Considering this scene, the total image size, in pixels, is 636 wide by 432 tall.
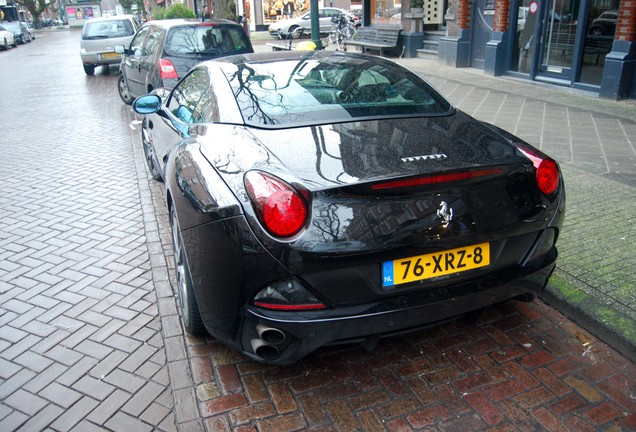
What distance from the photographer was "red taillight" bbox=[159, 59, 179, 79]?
845 cm

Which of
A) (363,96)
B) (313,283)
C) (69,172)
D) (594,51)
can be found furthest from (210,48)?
(313,283)

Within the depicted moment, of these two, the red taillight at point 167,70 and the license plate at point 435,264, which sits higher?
the red taillight at point 167,70

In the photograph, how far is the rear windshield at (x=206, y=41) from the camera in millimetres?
8844

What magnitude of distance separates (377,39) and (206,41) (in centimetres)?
944

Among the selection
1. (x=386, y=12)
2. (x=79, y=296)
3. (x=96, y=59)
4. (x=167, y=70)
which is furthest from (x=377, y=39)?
(x=79, y=296)

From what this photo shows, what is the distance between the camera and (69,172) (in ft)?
22.4

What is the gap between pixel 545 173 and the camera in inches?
113

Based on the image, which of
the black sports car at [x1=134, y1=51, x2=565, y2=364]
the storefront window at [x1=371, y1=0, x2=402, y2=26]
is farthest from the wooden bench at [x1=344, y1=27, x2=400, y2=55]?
the black sports car at [x1=134, y1=51, x2=565, y2=364]

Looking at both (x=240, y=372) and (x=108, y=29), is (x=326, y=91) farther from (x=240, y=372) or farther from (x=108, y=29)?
(x=108, y=29)

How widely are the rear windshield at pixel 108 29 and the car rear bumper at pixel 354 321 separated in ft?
52.8

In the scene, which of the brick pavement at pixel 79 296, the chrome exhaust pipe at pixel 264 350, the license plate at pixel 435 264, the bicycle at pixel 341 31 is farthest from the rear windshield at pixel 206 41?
the bicycle at pixel 341 31

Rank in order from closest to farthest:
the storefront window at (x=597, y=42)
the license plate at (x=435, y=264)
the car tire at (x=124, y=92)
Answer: the license plate at (x=435, y=264), the storefront window at (x=597, y=42), the car tire at (x=124, y=92)

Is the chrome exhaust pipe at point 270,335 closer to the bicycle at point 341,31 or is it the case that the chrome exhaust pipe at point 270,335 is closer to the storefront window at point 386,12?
the storefront window at point 386,12

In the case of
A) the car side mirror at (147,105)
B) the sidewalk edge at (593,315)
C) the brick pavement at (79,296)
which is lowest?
the brick pavement at (79,296)
